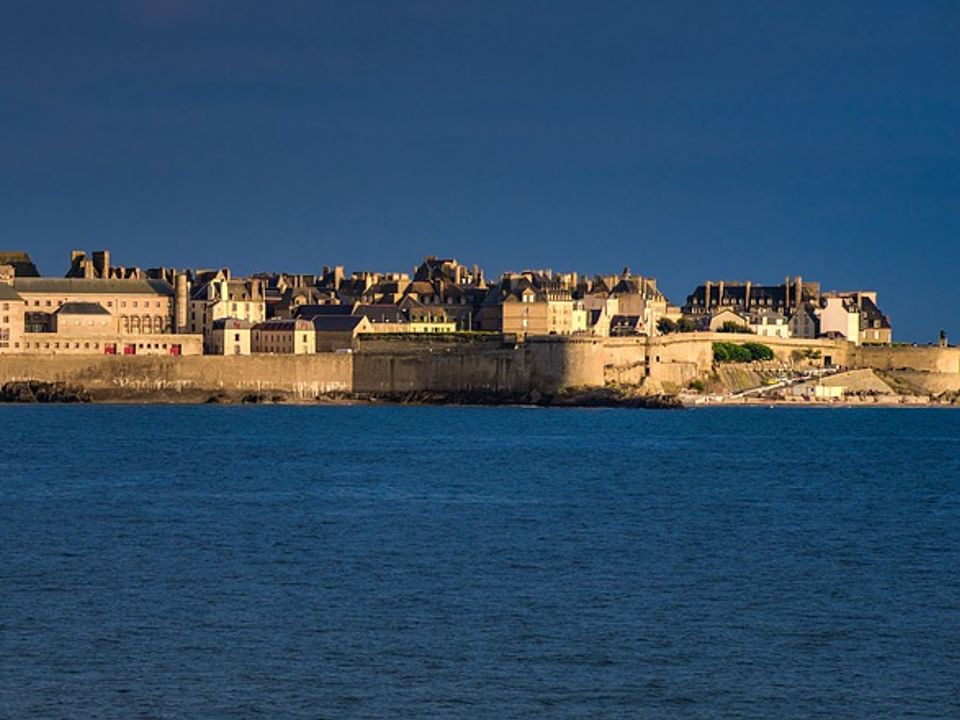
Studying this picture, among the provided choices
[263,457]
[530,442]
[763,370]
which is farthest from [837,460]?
[763,370]

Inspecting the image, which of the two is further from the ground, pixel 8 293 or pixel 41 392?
pixel 8 293

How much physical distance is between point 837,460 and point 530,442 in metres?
9.55

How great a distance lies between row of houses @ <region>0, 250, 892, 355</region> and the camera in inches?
3270

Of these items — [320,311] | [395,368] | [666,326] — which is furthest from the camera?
[666,326]

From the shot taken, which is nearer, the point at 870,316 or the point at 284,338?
the point at 284,338

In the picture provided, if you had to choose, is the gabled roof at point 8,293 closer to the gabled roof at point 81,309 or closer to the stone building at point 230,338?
the gabled roof at point 81,309

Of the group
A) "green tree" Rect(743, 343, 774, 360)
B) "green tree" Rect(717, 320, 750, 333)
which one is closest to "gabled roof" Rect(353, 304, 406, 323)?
"green tree" Rect(743, 343, 774, 360)

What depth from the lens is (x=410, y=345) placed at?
81.2 metres

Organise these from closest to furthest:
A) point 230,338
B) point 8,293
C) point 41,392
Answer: point 41,392 < point 8,293 < point 230,338

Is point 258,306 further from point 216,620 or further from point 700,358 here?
point 216,620

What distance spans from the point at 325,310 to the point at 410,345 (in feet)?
24.8

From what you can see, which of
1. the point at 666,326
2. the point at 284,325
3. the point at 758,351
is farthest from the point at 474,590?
the point at 666,326

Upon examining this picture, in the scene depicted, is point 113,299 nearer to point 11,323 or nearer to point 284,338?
point 11,323

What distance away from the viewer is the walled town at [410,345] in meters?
79.2
